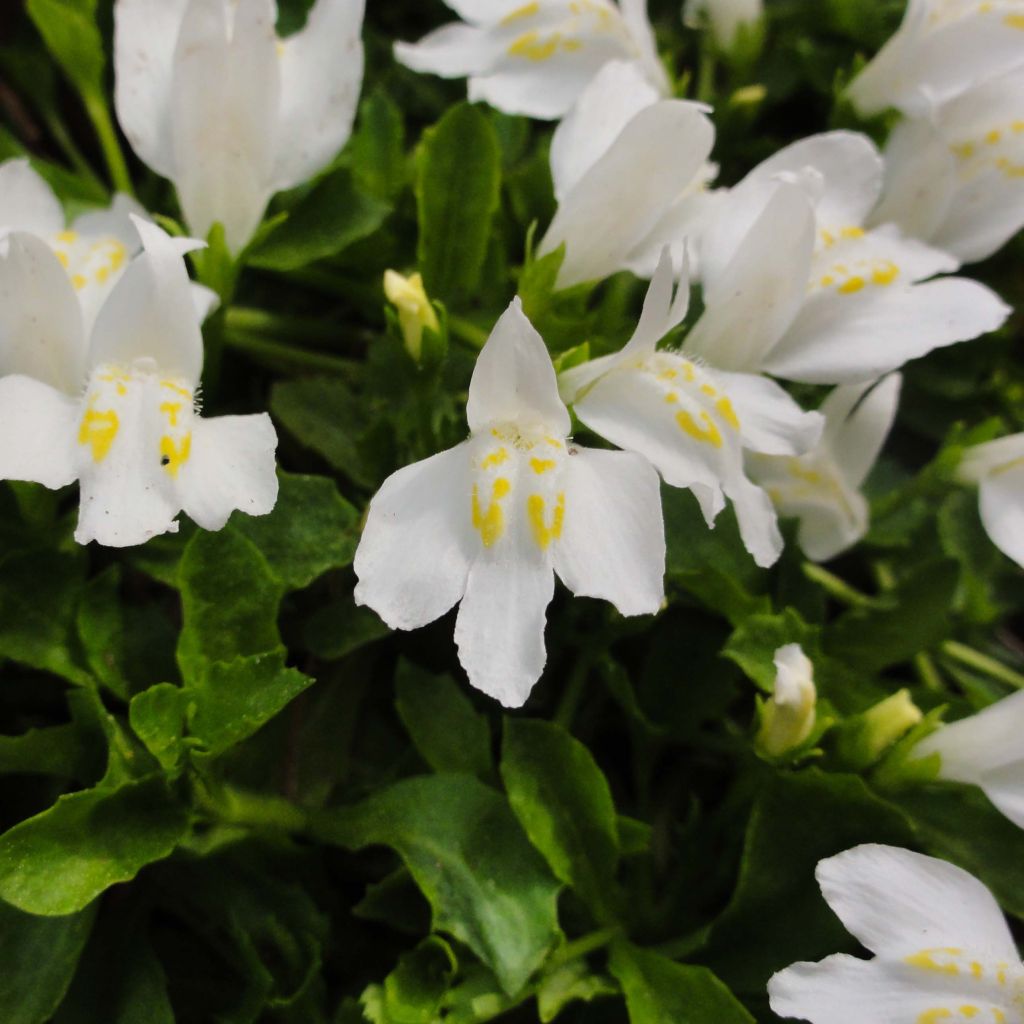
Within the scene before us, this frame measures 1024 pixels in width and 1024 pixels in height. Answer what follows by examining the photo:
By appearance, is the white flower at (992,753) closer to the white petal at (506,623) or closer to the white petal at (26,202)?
the white petal at (506,623)

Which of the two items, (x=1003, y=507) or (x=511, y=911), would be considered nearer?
(x=511, y=911)

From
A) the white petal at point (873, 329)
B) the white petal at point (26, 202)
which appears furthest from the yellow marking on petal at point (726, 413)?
the white petal at point (26, 202)

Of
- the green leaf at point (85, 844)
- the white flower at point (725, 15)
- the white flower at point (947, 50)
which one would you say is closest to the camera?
the green leaf at point (85, 844)

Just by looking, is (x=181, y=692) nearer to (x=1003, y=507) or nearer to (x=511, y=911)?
(x=511, y=911)

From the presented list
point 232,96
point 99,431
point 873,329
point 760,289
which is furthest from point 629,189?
point 99,431

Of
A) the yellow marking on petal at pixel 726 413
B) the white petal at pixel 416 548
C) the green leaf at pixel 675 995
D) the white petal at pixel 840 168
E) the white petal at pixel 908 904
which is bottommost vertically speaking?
the green leaf at pixel 675 995

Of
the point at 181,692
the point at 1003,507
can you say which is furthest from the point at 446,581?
the point at 1003,507

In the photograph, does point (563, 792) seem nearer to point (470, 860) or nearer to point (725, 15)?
point (470, 860)
